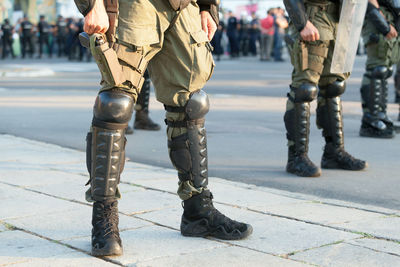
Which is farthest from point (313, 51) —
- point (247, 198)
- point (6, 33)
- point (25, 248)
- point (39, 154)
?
point (6, 33)

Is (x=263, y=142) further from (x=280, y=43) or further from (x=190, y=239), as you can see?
(x=280, y=43)

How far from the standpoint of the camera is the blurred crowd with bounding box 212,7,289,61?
26.6 metres

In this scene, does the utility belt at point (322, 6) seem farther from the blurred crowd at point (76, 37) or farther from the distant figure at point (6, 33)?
the distant figure at point (6, 33)

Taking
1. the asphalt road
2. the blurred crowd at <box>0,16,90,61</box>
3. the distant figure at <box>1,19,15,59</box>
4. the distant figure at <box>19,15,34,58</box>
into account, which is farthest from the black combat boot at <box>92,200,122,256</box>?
the distant figure at <box>19,15,34,58</box>

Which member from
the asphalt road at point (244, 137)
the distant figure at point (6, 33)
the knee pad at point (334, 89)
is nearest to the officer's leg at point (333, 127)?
the knee pad at point (334, 89)

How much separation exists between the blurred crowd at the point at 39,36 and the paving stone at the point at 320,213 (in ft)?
89.6

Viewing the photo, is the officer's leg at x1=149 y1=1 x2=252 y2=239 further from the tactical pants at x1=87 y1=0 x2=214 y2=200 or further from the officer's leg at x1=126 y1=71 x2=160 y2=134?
the officer's leg at x1=126 y1=71 x2=160 y2=134

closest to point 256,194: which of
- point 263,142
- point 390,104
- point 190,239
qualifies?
point 190,239

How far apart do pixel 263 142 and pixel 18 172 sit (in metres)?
2.67

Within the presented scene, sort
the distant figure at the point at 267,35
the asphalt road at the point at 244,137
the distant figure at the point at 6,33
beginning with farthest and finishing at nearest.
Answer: the distant figure at the point at 6,33 < the distant figure at the point at 267,35 < the asphalt road at the point at 244,137

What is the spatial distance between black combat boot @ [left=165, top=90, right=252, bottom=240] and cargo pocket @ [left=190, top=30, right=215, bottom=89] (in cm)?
6

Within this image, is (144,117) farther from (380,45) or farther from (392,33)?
(392,33)

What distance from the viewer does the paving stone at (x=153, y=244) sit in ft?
10.7

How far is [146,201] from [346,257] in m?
1.46
